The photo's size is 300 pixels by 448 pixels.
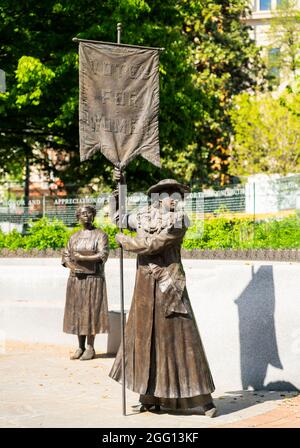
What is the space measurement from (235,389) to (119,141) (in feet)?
9.78

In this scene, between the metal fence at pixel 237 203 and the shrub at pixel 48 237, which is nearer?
the shrub at pixel 48 237

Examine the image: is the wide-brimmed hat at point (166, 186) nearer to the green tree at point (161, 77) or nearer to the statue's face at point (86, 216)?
the statue's face at point (86, 216)

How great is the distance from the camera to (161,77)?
24312 millimetres

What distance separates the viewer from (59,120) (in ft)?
77.9

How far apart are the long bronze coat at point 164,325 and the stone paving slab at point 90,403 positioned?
0.31 metres

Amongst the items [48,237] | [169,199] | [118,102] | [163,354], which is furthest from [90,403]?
[48,237]

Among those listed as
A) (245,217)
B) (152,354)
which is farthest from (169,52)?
(152,354)

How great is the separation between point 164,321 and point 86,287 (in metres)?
4.16

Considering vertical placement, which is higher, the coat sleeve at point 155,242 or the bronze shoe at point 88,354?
the coat sleeve at point 155,242

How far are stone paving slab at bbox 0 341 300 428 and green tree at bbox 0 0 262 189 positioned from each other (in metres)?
12.6

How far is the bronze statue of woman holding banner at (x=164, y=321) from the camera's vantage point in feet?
25.0

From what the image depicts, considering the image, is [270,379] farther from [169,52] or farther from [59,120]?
[169,52]

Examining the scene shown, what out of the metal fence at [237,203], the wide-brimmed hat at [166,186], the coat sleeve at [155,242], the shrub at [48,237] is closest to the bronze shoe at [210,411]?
the coat sleeve at [155,242]

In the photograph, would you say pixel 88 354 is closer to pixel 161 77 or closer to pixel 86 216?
pixel 86 216
